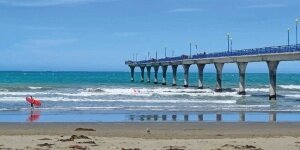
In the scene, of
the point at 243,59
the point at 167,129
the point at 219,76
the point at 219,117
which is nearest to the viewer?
the point at 167,129

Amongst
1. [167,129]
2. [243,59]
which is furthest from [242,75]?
[167,129]

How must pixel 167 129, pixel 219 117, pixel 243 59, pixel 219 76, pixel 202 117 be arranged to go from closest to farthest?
pixel 167 129
pixel 202 117
pixel 219 117
pixel 243 59
pixel 219 76

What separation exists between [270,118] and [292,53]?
16129mm

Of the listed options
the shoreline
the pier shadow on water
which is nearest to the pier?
the pier shadow on water

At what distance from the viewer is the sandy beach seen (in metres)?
14.6

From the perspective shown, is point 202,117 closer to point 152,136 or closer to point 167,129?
point 167,129

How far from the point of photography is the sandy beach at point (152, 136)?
14.6m

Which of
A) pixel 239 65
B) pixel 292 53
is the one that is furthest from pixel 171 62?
pixel 292 53

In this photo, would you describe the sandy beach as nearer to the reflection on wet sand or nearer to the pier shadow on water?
the pier shadow on water

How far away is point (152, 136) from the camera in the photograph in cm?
1722

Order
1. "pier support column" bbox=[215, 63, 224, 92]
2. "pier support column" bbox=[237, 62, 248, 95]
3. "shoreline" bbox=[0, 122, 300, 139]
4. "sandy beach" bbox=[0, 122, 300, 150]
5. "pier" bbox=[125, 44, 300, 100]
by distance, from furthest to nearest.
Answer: "pier support column" bbox=[215, 63, 224, 92]
"pier support column" bbox=[237, 62, 248, 95]
"pier" bbox=[125, 44, 300, 100]
"shoreline" bbox=[0, 122, 300, 139]
"sandy beach" bbox=[0, 122, 300, 150]

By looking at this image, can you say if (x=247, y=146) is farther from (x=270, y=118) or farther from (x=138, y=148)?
(x=270, y=118)

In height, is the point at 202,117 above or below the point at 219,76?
below

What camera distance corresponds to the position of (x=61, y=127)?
19750mm
